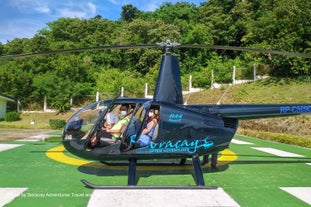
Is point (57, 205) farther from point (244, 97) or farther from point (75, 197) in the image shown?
point (244, 97)

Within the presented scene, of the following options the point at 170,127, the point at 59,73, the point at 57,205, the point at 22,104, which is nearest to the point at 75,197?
the point at 57,205

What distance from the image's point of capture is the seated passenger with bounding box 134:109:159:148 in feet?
18.2

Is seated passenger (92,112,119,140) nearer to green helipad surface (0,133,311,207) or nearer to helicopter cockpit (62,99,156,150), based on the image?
helicopter cockpit (62,99,156,150)

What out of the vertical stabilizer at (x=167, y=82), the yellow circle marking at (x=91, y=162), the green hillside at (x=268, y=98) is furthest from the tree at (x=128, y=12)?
the vertical stabilizer at (x=167, y=82)

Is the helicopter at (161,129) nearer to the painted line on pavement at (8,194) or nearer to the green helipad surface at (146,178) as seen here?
the green helipad surface at (146,178)

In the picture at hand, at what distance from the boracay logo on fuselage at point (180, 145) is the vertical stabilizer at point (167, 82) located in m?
0.86

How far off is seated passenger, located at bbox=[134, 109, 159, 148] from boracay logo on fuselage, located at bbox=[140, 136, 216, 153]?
0.45 ft

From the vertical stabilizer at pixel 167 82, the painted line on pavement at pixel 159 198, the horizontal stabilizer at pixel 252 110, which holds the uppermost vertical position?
the vertical stabilizer at pixel 167 82

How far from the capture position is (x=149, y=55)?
39500 mm

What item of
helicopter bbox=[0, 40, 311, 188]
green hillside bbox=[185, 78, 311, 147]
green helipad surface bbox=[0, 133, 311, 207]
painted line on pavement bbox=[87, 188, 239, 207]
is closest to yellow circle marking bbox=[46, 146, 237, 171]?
green helipad surface bbox=[0, 133, 311, 207]

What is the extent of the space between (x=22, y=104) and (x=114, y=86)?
997cm

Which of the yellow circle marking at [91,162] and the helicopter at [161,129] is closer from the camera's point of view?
the helicopter at [161,129]

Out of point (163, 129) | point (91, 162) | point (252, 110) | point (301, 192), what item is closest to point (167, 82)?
point (163, 129)

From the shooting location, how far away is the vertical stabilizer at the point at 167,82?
5.83 m
